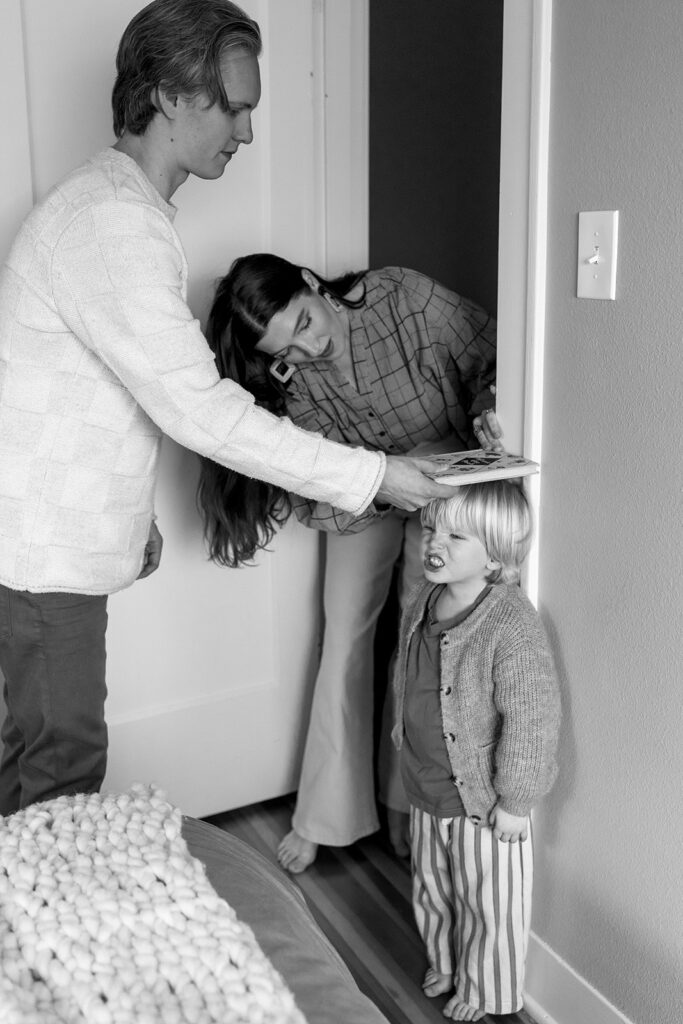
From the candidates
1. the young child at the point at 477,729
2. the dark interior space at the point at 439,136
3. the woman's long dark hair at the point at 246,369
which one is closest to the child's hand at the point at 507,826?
the young child at the point at 477,729

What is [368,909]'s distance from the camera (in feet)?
7.04

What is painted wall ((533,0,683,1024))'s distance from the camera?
1.38 metres

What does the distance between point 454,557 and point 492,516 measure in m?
0.09

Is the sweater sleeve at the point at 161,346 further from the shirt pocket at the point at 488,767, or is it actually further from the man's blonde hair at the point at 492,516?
the shirt pocket at the point at 488,767

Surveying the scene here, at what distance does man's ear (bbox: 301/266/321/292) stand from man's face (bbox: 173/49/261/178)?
338mm

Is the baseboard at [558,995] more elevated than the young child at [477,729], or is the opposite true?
the young child at [477,729]

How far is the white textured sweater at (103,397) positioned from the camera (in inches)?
57.8

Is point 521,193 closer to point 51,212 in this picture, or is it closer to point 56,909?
point 51,212

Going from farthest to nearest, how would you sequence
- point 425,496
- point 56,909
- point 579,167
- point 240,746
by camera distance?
point 240,746 < point 425,496 < point 579,167 < point 56,909

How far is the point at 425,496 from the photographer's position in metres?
1.60

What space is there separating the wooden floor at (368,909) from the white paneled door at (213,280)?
0.09 metres

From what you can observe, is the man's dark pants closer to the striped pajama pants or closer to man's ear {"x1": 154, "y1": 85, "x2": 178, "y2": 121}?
the striped pajama pants

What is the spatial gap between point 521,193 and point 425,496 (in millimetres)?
468

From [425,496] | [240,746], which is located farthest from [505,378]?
[240,746]
